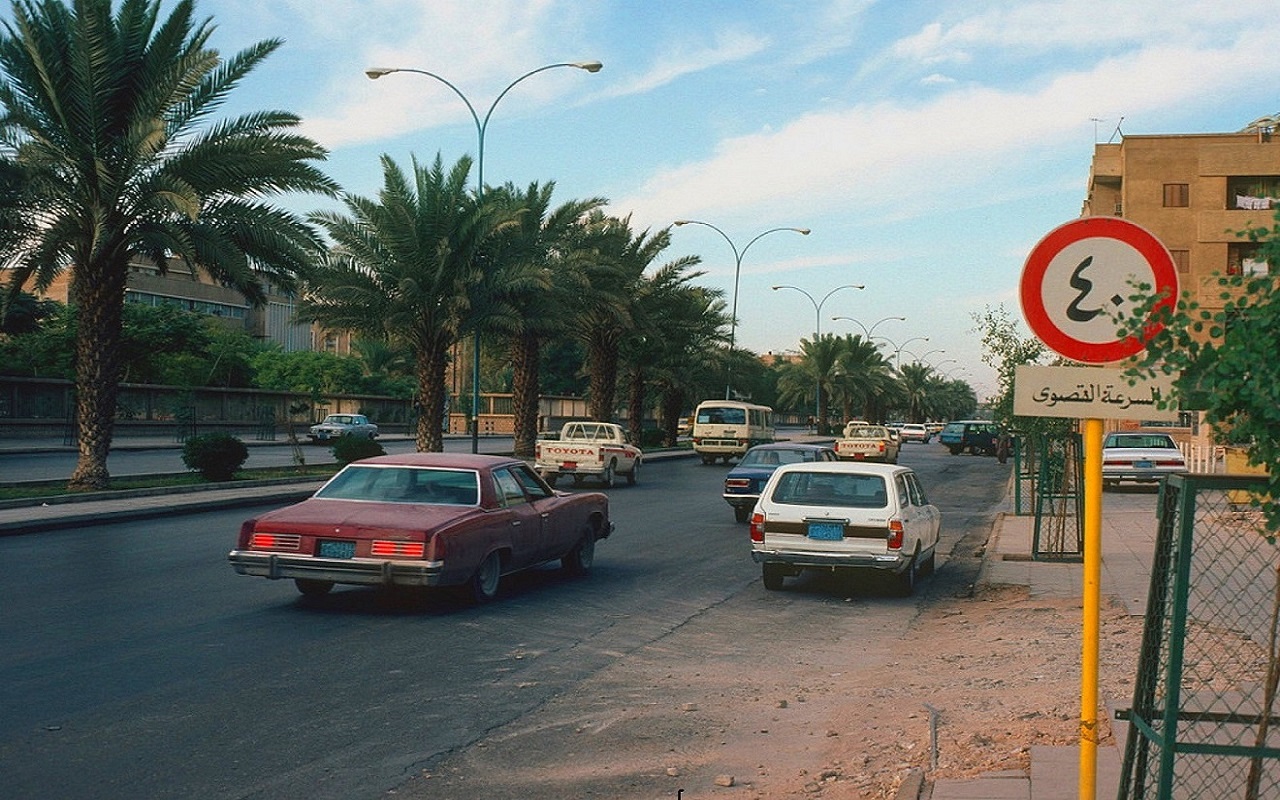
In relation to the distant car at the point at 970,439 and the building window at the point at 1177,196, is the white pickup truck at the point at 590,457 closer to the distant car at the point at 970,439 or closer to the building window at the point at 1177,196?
the distant car at the point at 970,439

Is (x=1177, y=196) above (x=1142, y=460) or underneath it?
above

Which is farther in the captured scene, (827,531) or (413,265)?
(413,265)

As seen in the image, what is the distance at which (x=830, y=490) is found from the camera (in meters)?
14.1

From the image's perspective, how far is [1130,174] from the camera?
6250 cm

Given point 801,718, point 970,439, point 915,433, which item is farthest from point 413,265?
point 915,433

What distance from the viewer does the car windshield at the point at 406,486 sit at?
12078 millimetres

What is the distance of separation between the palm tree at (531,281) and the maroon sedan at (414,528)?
70.3ft

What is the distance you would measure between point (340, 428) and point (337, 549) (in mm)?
47133

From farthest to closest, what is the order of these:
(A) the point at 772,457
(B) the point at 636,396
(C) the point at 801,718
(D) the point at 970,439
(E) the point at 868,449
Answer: (D) the point at 970,439 < (B) the point at 636,396 < (E) the point at 868,449 < (A) the point at 772,457 < (C) the point at 801,718

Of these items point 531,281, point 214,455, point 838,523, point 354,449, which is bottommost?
point 838,523

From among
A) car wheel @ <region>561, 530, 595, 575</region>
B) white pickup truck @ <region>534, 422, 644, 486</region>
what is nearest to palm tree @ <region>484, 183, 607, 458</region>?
white pickup truck @ <region>534, 422, 644, 486</region>

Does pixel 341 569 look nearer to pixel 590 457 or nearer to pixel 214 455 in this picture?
pixel 214 455

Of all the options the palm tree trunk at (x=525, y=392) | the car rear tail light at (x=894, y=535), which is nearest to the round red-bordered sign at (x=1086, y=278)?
the car rear tail light at (x=894, y=535)

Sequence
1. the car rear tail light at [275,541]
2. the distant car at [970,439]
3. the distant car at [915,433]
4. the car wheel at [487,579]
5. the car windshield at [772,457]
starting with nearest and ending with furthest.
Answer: the car rear tail light at [275,541], the car wheel at [487,579], the car windshield at [772,457], the distant car at [970,439], the distant car at [915,433]
